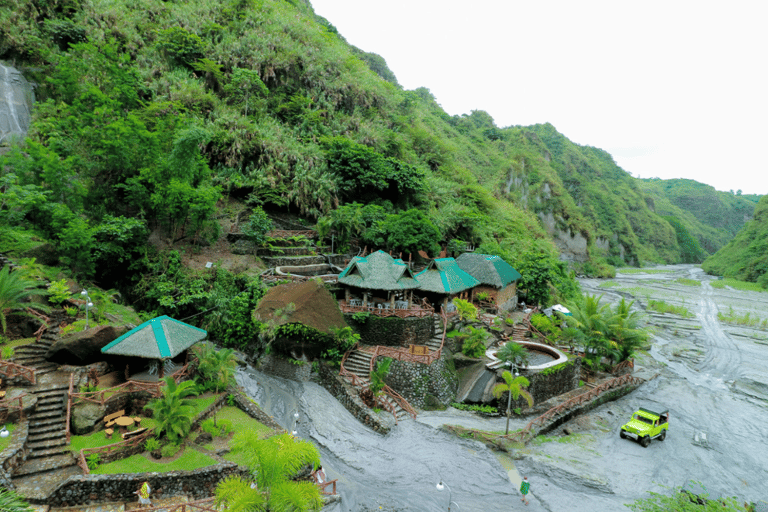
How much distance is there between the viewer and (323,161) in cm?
3066

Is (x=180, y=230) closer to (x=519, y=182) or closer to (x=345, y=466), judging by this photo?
(x=345, y=466)

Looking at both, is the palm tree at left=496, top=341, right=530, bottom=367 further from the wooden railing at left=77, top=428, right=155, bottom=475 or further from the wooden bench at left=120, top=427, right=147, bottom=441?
the wooden bench at left=120, top=427, right=147, bottom=441

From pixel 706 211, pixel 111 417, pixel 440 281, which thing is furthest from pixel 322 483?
pixel 706 211

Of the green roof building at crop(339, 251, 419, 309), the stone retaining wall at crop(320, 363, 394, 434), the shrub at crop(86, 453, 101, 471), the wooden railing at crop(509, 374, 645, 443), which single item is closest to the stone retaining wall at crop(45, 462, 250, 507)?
the shrub at crop(86, 453, 101, 471)

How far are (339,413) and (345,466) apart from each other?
3.22 meters

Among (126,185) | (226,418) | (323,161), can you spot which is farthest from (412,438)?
(323,161)

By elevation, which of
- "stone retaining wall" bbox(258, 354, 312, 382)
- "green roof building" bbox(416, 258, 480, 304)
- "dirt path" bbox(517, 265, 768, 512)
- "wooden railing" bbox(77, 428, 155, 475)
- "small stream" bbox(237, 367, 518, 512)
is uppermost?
"green roof building" bbox(416, 258, 480, 304)

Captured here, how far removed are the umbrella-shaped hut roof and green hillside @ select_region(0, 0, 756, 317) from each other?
20.5ft

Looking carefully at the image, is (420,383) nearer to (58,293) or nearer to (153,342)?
(153,342)

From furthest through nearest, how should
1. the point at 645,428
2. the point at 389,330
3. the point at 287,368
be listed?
the point at 389,330, the point at 287,368, the point at 645,428

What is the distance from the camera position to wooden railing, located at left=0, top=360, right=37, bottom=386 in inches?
440

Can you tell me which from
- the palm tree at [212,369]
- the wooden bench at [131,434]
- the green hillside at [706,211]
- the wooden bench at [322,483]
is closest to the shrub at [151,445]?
the wooden bench at [131,434]

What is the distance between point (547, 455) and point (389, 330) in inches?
365

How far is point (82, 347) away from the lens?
1256cm
